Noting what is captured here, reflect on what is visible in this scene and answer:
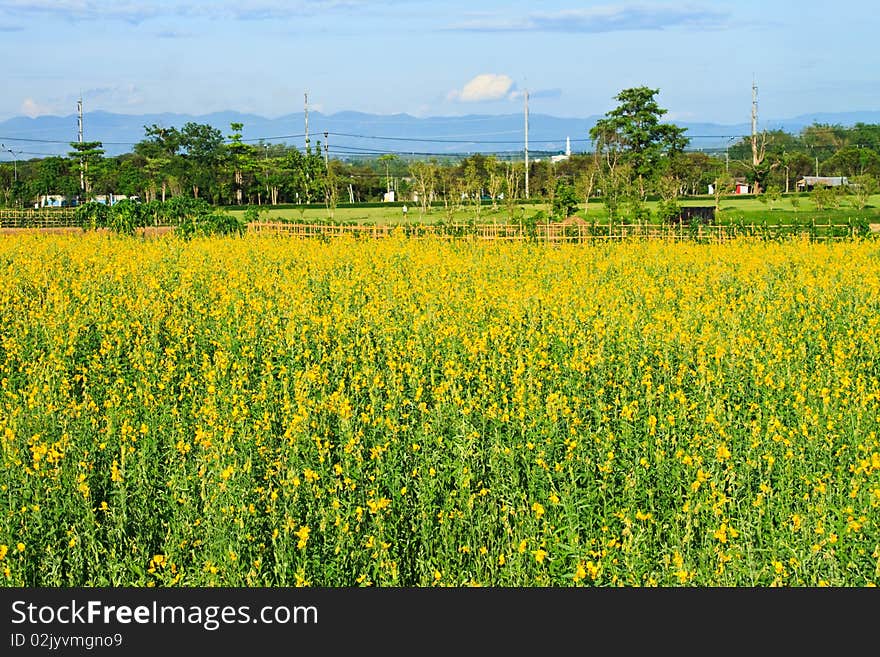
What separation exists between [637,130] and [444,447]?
57.6 metres

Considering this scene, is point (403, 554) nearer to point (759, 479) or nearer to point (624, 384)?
point (759, 479)

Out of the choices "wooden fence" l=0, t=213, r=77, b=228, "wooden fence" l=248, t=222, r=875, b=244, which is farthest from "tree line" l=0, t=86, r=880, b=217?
"wooden fence" l=248, t=222, r=875, b=244

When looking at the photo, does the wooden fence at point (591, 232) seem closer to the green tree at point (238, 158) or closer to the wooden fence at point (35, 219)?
the wooden fence at point (35, 219)

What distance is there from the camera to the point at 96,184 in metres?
72.4

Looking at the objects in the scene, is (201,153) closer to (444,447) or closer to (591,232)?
(591,232)

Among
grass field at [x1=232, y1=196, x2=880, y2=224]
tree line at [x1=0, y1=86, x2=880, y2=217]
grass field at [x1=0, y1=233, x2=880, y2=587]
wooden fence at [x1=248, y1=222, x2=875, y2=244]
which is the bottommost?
grass field at [x1=0, y1=233, x2=880, y2=587]

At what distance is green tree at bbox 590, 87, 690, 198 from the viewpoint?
199ft

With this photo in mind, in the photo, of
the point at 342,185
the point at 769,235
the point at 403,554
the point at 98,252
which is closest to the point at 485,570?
the point at 403,554

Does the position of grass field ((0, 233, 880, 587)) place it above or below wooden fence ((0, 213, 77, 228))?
below

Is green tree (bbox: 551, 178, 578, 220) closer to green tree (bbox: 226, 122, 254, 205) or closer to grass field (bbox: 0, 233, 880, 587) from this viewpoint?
grass field (bbox: 0, 233, 880, 587)

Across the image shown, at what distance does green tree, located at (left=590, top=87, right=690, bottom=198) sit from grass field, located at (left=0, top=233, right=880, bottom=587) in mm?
51289

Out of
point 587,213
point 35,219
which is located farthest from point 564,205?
point 35,219

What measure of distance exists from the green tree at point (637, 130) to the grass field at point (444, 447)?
51.3m

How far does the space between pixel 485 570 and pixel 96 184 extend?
2882 inches
